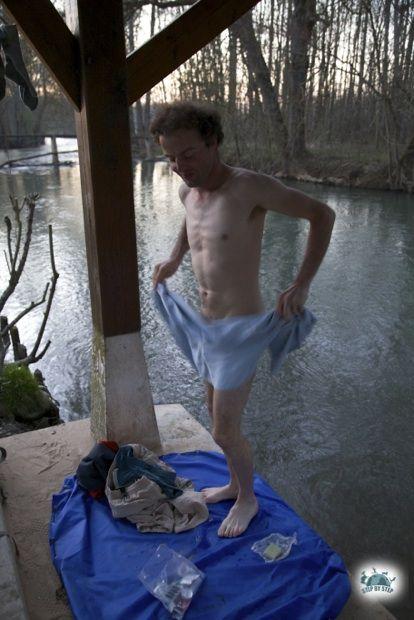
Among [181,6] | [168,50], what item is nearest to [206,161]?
[168,50]

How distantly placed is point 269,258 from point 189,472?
4.70 metres

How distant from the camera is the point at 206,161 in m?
1.61

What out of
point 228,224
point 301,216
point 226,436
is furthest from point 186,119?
point 226,436

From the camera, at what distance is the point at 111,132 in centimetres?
195

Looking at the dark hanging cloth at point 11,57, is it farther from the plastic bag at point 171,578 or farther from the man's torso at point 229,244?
the plastic bag at point 171,578

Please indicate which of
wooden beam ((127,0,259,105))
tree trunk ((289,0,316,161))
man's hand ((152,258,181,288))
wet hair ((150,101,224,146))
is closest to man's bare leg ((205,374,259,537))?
man's hand ((152,258,181,288))

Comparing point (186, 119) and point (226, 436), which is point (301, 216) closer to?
point (186, 119)

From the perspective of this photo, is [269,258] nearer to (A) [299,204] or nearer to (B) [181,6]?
(A) [299,204]

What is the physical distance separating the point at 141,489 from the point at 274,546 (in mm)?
536

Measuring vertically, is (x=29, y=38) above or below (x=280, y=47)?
below

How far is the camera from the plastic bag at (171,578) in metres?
1.53

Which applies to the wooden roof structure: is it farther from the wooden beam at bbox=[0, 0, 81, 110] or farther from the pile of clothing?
the pile of clothing

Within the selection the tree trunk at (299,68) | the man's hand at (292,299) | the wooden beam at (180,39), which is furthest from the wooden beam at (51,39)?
the tree trunk at (299,68)

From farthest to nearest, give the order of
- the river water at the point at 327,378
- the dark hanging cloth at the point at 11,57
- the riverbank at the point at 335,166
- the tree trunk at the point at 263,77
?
the riverbank at the point at 335,166 → the tree trunk at the point at 263,77 → the river water at the point at 327,378 → the dark hanging cloth at the point at 11,57
